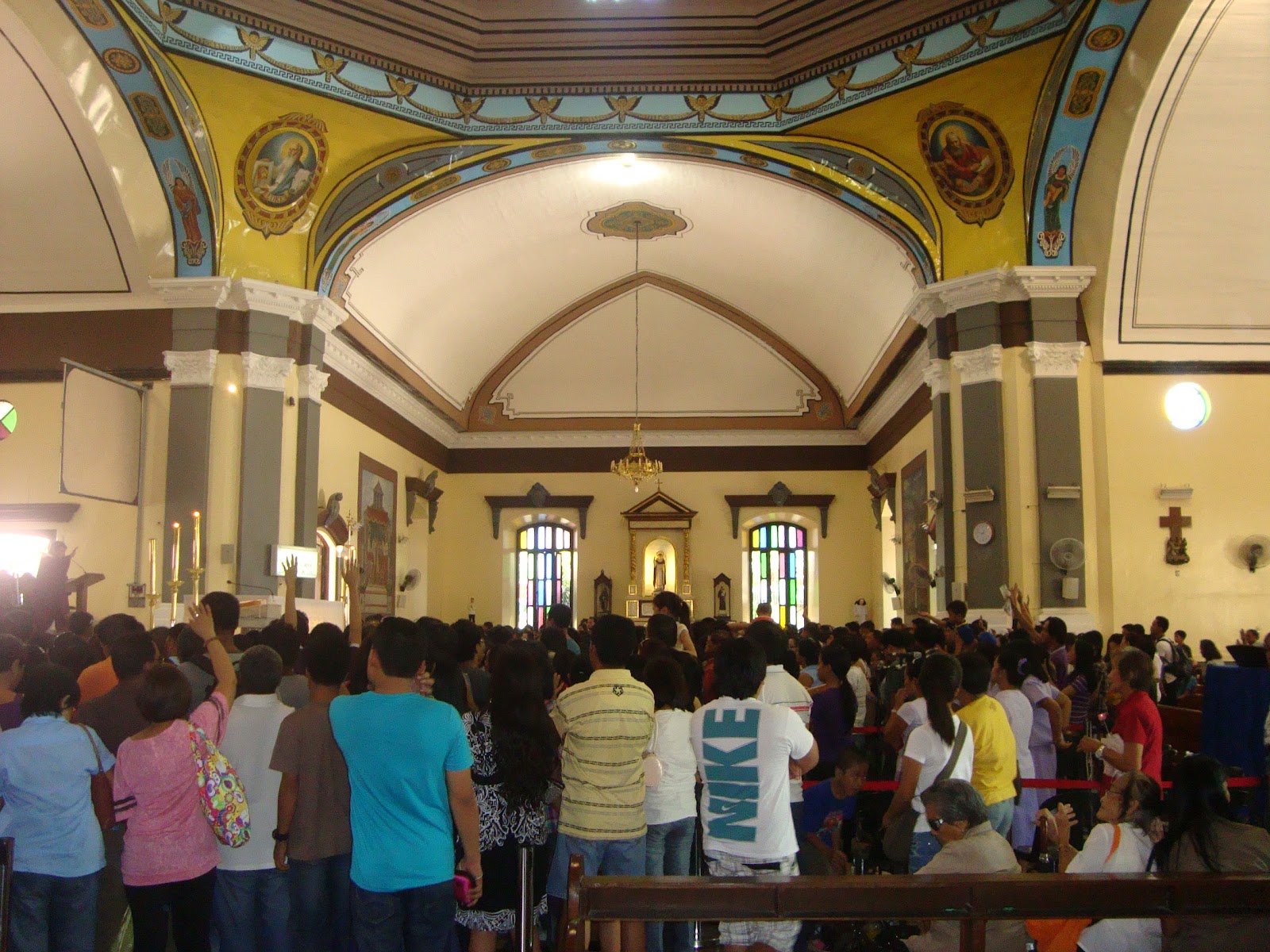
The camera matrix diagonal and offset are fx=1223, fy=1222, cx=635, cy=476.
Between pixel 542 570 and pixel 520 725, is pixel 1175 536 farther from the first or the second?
pixel 542 570

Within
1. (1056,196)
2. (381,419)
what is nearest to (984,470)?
(1056,196)

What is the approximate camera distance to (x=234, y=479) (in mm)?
13141

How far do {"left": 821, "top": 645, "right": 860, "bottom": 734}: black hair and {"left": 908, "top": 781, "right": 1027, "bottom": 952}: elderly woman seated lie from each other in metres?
2.36

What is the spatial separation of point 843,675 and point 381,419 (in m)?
12.6

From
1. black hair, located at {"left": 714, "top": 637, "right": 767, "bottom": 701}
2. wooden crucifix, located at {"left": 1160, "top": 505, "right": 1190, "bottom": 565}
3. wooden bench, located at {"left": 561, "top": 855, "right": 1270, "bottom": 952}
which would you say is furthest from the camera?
wooden crucifix, located at {"left": 1160, "top": 505, "right": 1190, "bottom": 565}

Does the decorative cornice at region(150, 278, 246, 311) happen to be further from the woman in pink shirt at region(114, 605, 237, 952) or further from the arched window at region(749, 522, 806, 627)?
the arched window at region(749, 522, 806, 627)

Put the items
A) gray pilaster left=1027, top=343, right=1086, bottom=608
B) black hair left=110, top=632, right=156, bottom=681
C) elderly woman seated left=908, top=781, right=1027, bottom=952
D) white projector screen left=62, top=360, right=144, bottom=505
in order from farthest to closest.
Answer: gray pilaster left=1027, top=343, right=1086, bottom=608
white projector screen left=62, top=360, right=144, bottom=505
black hair left=110, top=632, right=156, bottom=681
elderly woman seated left=908, top=781, right=1027, bottom=952

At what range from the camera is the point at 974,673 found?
530 centimetres

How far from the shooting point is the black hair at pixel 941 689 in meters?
4.91

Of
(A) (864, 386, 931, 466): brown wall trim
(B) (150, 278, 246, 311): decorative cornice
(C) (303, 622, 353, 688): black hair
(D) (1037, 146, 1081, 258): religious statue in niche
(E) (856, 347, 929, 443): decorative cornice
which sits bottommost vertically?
(C) (303, 622, 353, 688): black hair

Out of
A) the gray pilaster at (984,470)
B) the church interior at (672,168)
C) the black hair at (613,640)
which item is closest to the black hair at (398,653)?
the black hair at (613,640)

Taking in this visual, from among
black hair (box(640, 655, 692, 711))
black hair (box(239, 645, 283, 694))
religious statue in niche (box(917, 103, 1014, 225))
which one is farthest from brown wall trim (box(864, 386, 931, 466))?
black hair (box(239, 645, 283, 694))

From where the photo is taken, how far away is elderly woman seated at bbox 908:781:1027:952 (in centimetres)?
418

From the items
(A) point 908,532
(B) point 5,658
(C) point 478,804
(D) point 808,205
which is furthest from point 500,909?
(A) point 908,532
